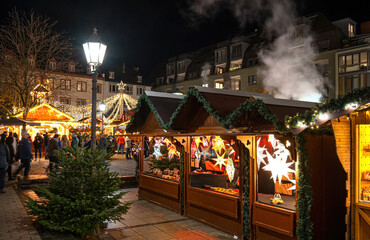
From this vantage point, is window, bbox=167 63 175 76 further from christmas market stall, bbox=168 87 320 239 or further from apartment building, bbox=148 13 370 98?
christmas market stall, bbox=168 87 320 239

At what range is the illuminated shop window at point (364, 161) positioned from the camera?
5.36 meters

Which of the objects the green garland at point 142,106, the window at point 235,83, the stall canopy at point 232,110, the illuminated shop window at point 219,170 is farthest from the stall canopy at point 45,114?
the window at point 235,83

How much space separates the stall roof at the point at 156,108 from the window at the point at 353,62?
2240 centimetres

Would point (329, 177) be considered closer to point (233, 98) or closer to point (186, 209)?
point (233, 98)

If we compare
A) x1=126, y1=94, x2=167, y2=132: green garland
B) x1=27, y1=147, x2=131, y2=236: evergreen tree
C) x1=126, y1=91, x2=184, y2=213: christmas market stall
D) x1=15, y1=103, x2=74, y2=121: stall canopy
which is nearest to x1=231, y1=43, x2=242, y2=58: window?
x1=15, y1=103, x2=74, y2=121: stall canopy

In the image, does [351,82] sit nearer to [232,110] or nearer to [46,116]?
[232,110]

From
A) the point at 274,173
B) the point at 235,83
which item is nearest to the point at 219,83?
the point at 235,83

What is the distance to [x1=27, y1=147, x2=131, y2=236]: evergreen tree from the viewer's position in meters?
5.96

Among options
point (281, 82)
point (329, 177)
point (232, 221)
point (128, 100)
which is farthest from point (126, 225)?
point (281, 82)

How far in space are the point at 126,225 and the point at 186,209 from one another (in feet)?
5.78

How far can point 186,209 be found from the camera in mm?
8664

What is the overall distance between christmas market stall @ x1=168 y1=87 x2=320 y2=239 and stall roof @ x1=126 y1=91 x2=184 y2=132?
0.79 m

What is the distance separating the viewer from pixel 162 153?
40.0 ft

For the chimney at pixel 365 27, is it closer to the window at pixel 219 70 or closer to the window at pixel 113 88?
the window at pixel 219 70
